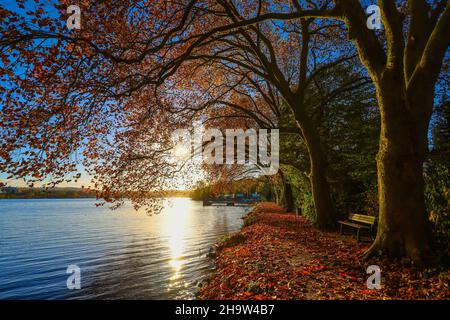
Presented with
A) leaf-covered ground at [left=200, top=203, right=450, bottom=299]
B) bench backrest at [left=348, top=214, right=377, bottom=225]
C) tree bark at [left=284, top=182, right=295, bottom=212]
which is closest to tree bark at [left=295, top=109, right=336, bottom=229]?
bench backrest at [left=348, top=214, right=377, bottom=225]

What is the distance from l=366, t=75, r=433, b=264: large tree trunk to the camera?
6.57m

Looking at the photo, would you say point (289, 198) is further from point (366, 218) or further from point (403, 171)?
point (403, 171)

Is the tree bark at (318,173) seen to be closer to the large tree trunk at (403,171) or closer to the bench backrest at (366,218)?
the bench backrest at (366,218)

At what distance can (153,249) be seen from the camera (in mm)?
18391

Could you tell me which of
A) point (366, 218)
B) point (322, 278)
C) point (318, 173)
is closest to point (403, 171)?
point (322, 278)

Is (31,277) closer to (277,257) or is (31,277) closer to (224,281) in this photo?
(224,281)

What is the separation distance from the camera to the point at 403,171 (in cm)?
675


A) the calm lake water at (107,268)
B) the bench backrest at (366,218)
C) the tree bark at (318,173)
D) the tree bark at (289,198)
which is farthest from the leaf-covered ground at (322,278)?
the tree bark at (289,198)

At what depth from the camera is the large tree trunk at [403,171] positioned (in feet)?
21.5

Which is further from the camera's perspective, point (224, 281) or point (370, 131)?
point (370, 131)

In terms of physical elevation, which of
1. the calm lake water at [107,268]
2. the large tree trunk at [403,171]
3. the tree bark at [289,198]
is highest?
the large tree trunk at [403,171]

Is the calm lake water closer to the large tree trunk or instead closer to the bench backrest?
the large tree trunk

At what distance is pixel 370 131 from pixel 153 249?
1546 centimetres
